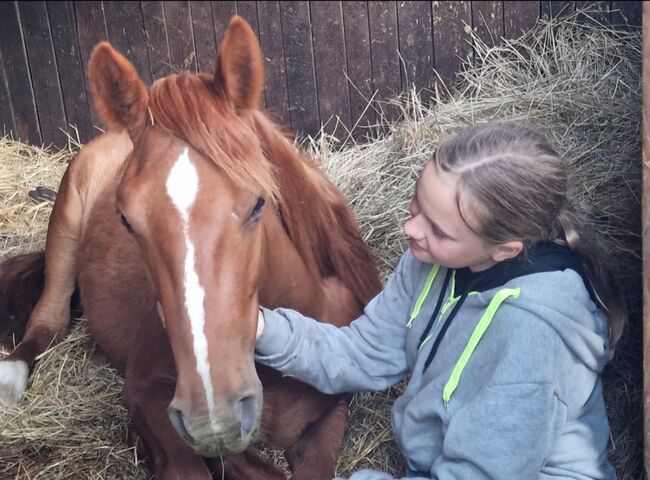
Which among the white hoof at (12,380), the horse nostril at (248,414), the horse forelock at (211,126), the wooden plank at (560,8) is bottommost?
the white hoof at (12,380)

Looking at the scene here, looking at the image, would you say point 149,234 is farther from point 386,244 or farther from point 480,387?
point 386,244

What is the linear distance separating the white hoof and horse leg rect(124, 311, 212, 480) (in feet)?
2.45

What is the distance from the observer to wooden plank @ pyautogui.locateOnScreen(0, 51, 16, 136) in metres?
5.33

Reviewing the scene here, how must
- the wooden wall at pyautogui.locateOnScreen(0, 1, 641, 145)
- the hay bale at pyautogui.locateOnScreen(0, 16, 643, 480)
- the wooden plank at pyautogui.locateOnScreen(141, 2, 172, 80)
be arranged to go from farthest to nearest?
the wooden plank at pyautogui.locateOnScreen(141, 2, 172, 80) < the wooden wall at pyautogui.locateOnScreen(0, 1, 641, 145) < the hay bale at pyautogui.locateOnScreen(0, 16, 643, 480)

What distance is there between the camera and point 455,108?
4.28 metres

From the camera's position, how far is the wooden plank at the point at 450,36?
4801 millimetres

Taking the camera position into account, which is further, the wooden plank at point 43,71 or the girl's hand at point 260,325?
the wooden plank at point 43,71

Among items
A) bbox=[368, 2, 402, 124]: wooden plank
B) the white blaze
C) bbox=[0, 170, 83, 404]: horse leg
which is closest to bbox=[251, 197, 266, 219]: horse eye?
the white blaze

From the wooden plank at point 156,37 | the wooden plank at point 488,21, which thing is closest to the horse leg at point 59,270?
the wooden plank at point 156,37

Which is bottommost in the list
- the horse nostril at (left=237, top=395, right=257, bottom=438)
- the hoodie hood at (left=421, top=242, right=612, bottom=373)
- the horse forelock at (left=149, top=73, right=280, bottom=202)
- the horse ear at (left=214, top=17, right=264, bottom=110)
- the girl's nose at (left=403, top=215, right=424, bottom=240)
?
the horse nostril at (left=237, top=395, right=257, bottom=438)

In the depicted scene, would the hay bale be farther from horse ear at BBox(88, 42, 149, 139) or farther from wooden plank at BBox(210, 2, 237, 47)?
horse ear at BBox(88, 42, 149, 139)

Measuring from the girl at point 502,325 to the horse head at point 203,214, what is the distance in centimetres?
29

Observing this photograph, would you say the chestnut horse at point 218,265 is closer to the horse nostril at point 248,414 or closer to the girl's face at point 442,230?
the horse nostril at point 248,414

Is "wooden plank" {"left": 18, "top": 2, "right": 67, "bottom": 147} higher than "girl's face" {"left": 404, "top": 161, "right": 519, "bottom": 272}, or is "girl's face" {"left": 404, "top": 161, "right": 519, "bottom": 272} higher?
"girl's face" {"left": 404, "top": 161, "right": 519, "bottom": 272}
